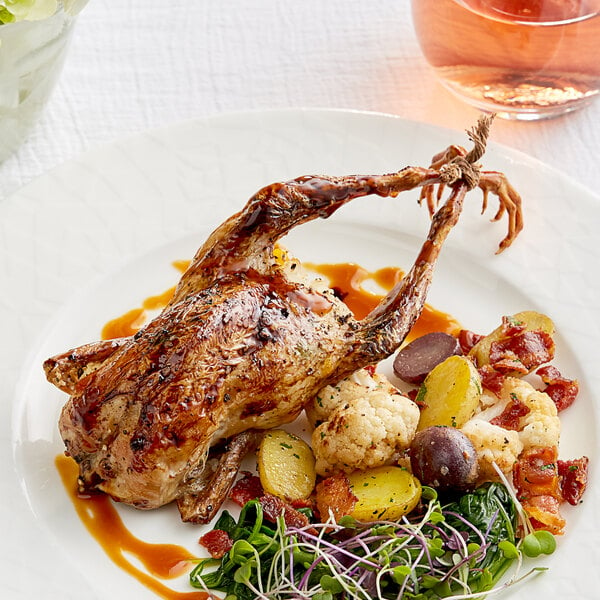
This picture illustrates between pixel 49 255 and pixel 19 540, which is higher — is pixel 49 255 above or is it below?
above

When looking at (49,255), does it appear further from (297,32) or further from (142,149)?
(297,32)

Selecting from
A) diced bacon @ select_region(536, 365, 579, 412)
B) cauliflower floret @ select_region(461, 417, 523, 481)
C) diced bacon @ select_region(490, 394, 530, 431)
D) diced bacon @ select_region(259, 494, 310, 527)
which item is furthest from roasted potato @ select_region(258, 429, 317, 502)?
diced bacon @ select_region(536, 365, 579, 412)

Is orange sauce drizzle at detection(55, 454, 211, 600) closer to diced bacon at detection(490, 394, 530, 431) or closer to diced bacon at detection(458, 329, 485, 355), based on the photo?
diced bacon at detection(490, 394, 530, 431)

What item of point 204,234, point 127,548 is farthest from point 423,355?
point 127,548

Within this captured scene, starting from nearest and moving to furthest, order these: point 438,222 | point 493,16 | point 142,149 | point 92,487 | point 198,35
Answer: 1. point 92,487
2. point 438,222
3. point 493,16
4. point 142,149
5. point 198,35

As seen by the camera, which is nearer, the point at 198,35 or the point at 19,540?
the point at 19,540

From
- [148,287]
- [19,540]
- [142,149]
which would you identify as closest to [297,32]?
[142,149]
